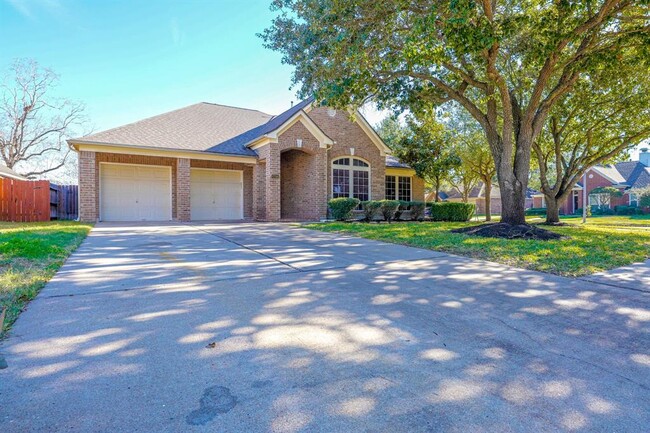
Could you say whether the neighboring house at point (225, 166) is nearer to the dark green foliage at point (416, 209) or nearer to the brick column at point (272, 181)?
the brick column at point (272, 181)

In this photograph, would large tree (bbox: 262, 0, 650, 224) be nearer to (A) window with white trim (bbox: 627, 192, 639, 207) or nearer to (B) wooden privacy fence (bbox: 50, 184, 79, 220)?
(B) wooden privacy fence (bbox: 50, 184, 79, 220)

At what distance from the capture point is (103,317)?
3.20 metres

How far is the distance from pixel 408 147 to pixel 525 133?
926 cm

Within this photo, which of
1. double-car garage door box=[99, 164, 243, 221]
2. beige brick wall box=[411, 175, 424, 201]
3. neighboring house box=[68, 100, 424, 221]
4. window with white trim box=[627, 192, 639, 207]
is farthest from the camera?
window with white trim box=[627, 192, 639, 207]

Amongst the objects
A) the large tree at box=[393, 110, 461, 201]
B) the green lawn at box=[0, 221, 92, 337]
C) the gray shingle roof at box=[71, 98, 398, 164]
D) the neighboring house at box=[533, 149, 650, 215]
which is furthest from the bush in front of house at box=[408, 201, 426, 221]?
the neighboring house at box=[533, 149, 650, 215]

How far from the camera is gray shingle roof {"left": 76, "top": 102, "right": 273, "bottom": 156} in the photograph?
49.6ft

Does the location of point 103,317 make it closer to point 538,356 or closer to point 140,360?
point 140,360

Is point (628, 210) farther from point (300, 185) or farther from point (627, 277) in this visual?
point (627, 277)

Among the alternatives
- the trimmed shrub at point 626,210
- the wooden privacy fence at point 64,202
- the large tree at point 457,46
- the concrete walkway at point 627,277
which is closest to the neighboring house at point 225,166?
the wooden privacy fence at point 64,202

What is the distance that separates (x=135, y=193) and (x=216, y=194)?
3608 millimetres

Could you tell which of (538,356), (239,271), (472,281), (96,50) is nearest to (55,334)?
(239,271)

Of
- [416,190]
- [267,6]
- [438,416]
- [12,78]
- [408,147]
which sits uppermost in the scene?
[12,78]

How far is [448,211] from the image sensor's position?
740 inches

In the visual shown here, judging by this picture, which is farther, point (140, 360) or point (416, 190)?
point (416, 190)
